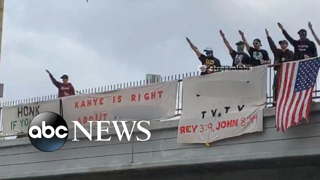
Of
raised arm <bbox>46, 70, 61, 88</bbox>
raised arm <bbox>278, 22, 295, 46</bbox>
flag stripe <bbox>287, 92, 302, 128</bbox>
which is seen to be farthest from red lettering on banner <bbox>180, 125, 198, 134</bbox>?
raised arm <bbox>46, 70, 61, 88</bbox>

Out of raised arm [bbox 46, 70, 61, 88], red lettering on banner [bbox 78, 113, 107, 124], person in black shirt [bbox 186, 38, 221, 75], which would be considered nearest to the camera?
person in black shirt [bbox 186, 38, 221, 75]

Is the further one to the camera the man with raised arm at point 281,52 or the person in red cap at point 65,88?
the person in red cap at point 65,88

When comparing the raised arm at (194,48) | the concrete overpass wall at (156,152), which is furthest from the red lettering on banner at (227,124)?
the raised arm at (194,48)

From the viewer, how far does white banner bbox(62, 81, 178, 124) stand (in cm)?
1517

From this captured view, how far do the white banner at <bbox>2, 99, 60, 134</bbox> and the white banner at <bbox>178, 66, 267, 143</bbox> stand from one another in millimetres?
4128

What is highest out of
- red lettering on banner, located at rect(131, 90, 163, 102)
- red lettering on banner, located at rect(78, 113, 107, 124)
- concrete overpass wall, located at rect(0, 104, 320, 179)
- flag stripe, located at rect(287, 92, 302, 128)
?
red lettering on banner, located at rect(131, 90, 163, 102)

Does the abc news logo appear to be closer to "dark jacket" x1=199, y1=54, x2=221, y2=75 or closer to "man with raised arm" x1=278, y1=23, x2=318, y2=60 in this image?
"dark jacket" x1=199, y1=54, x2=221, y2=75

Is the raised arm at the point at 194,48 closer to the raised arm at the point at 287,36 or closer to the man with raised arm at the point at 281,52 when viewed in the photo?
the man with raised arm at the point at 281,52

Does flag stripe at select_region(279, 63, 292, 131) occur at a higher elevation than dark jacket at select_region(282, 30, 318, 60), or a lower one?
lower

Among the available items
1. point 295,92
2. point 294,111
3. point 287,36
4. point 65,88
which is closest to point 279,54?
point 287,36

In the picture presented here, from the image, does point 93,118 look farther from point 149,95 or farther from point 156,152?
point 156,152

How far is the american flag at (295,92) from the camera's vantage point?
498 inches

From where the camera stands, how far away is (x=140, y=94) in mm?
15555

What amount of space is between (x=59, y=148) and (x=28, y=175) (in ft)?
3.70
